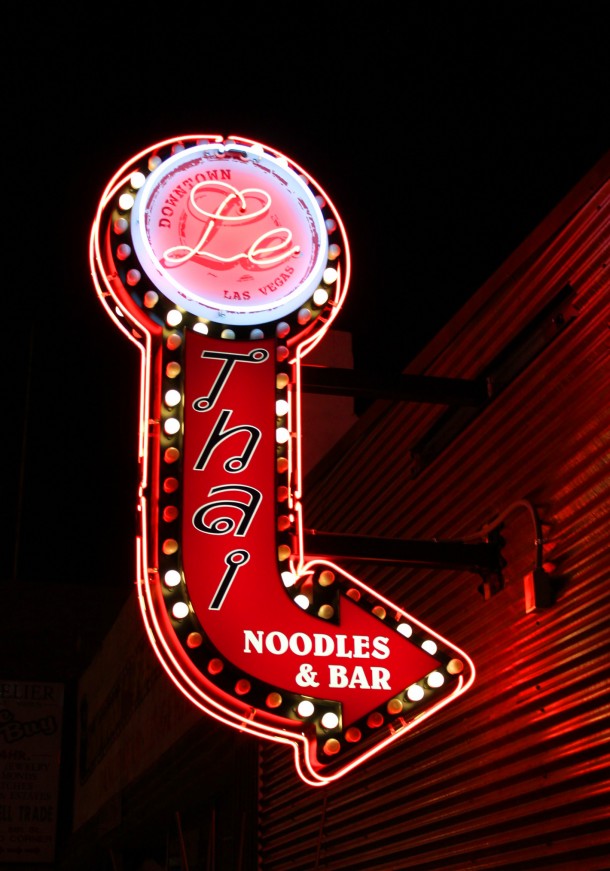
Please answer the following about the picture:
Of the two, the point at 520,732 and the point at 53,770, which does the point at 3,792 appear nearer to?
the point at 53,770

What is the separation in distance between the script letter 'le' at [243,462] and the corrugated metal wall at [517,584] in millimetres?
597

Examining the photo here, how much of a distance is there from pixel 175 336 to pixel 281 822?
185 inches

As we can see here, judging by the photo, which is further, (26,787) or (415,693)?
(26,787)

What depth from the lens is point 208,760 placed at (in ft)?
35.4

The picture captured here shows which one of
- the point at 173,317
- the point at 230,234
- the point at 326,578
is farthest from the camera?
the point at 230,234

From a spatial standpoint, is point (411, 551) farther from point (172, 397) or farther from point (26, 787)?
point (26, 787)

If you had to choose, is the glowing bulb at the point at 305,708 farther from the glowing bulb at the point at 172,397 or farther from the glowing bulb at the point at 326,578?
the glowing bulb at the point at 172,397

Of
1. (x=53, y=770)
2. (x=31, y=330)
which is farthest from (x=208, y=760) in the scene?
(x=53, y=770)

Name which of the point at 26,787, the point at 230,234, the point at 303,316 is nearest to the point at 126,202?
the point at 230,234

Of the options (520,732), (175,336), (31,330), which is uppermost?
(31,330)

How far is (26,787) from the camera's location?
57.7ft

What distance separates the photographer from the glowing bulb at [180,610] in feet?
15.8

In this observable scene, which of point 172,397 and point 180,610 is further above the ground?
point 172,397

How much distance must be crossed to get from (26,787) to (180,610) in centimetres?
1417
